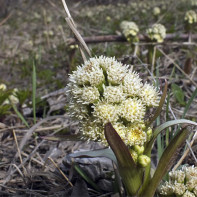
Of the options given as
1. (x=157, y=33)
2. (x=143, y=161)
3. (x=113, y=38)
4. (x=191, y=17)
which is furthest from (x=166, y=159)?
(x=191, y=17)

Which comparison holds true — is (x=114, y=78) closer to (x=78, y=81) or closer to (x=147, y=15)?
(x=78, y=81)

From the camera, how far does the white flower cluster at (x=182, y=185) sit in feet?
5.97

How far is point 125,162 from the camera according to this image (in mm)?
1706

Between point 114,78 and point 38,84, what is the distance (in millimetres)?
3364

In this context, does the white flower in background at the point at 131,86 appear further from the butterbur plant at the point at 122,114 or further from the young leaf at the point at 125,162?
the young leaf at the point at 125,162

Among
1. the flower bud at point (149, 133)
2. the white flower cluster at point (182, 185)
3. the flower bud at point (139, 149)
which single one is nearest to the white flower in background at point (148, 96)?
the flower bud at point (149, 133)

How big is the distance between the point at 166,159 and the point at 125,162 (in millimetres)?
292

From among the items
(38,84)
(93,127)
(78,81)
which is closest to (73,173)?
(93,127)

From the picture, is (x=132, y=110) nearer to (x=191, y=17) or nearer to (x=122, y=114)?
(x=122, y=114)

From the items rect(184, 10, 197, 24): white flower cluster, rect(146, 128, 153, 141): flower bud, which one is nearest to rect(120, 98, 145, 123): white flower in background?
rect(146, 128, 153, 141): flower bud

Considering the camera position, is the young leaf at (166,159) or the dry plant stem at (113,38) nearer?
the young leaf at (166,159)

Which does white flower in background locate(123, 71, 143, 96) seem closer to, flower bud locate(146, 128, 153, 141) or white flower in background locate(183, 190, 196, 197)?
flower bud locate(146, 128, 153, 141)

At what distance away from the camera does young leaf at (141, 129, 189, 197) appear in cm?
172

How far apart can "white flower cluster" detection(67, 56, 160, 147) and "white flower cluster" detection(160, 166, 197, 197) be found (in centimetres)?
42
